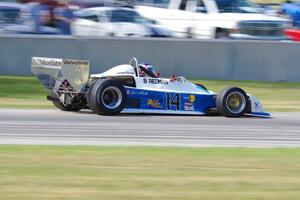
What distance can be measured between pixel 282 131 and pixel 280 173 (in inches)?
207

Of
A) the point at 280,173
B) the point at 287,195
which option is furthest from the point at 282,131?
the point at 287,195

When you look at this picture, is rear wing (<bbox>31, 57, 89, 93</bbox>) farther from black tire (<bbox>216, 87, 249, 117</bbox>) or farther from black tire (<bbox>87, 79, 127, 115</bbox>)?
black tire (<bbox>216, 87, 249, 117</bbox>)

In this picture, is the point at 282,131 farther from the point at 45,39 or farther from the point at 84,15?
the point at 84,15

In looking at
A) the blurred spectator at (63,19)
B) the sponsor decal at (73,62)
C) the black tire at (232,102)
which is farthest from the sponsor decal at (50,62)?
the blurred spectator at (63,19)

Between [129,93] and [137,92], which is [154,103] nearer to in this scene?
[137,92]

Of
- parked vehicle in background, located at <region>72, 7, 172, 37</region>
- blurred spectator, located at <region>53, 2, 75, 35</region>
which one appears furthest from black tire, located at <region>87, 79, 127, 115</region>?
blurred spectator, located at <region>53, 2, 75, 35</region>

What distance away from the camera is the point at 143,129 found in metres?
13.3

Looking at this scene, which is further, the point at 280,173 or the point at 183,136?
the point at 183,136

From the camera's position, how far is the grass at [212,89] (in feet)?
58.4

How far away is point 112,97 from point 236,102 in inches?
96.0

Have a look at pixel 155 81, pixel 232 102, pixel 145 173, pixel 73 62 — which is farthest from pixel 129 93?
pixel 145 173

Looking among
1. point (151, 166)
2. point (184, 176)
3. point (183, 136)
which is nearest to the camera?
point (184, 176)

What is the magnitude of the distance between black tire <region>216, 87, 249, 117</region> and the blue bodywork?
26cm

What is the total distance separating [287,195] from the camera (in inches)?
293
